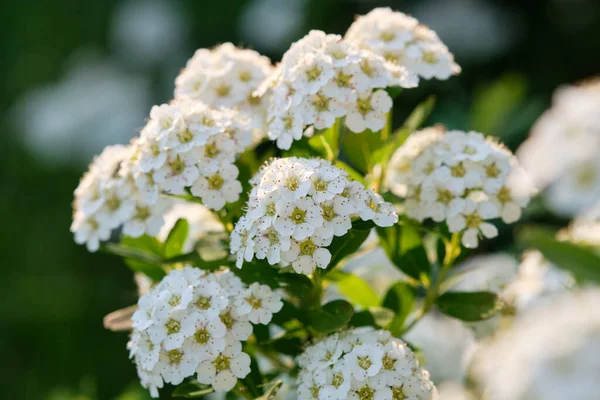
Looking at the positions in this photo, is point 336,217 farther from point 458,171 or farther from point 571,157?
point 571,157

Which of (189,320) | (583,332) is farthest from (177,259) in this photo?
→ (583,332)

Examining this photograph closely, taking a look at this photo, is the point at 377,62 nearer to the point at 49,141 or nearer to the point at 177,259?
the point at 177,259

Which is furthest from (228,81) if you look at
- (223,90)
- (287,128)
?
(287,128)

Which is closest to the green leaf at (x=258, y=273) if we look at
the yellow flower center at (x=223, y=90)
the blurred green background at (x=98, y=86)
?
the yellow flower center at (x=223, y=90)

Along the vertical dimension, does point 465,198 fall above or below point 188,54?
above

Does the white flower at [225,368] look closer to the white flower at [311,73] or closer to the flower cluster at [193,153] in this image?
the flower cluster at [193,153]

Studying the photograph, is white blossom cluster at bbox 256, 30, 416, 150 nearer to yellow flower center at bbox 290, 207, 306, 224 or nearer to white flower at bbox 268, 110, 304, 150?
white flower at bbox 268, 110, 304, 150

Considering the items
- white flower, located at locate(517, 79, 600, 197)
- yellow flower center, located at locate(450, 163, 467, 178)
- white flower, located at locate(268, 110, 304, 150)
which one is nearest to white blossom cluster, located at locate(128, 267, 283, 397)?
white flower, located at locate(268, 110, 304, 150)
